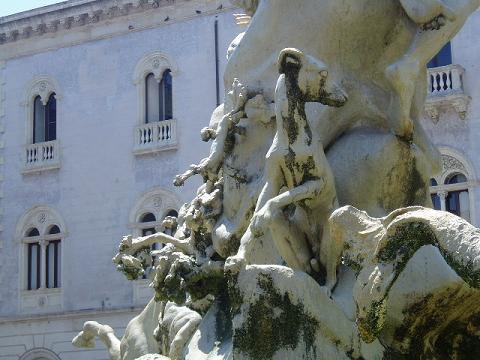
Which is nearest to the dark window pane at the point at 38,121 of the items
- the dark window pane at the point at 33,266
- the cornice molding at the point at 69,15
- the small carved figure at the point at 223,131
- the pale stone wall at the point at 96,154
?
the pale stone wall at the point at 96,154

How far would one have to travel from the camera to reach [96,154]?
1006 inches

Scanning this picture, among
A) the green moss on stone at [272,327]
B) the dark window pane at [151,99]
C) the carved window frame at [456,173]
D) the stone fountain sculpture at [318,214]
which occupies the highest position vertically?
the dark window pane at [151,99]

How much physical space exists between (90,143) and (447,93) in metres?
9.50

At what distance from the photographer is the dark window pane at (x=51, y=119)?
26672 millimetres

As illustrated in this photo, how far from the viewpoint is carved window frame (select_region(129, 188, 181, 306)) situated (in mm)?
23922

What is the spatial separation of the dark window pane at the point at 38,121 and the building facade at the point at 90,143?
0.03 metres

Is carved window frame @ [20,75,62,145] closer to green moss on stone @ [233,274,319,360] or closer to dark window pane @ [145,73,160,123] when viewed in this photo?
dark window pane @ [145,73,160,123]

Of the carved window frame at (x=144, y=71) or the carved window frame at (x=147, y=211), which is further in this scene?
the carved window frame at (x=144, y=71)

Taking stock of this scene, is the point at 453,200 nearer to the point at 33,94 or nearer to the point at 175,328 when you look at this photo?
the point at 33,94

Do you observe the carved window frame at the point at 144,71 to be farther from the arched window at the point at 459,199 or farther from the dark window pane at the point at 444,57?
the arched window at the point at 459,199

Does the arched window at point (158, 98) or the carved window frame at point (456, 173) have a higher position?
the arched window at point (158, 98)

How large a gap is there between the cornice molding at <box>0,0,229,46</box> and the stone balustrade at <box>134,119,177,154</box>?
2857 mm

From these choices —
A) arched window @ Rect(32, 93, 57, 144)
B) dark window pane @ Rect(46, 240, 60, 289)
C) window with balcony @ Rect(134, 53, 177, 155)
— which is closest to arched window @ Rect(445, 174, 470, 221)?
window with balcony @ Rect(134, 53, 177, 155)

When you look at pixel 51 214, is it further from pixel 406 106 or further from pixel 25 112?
pixel 406 106
